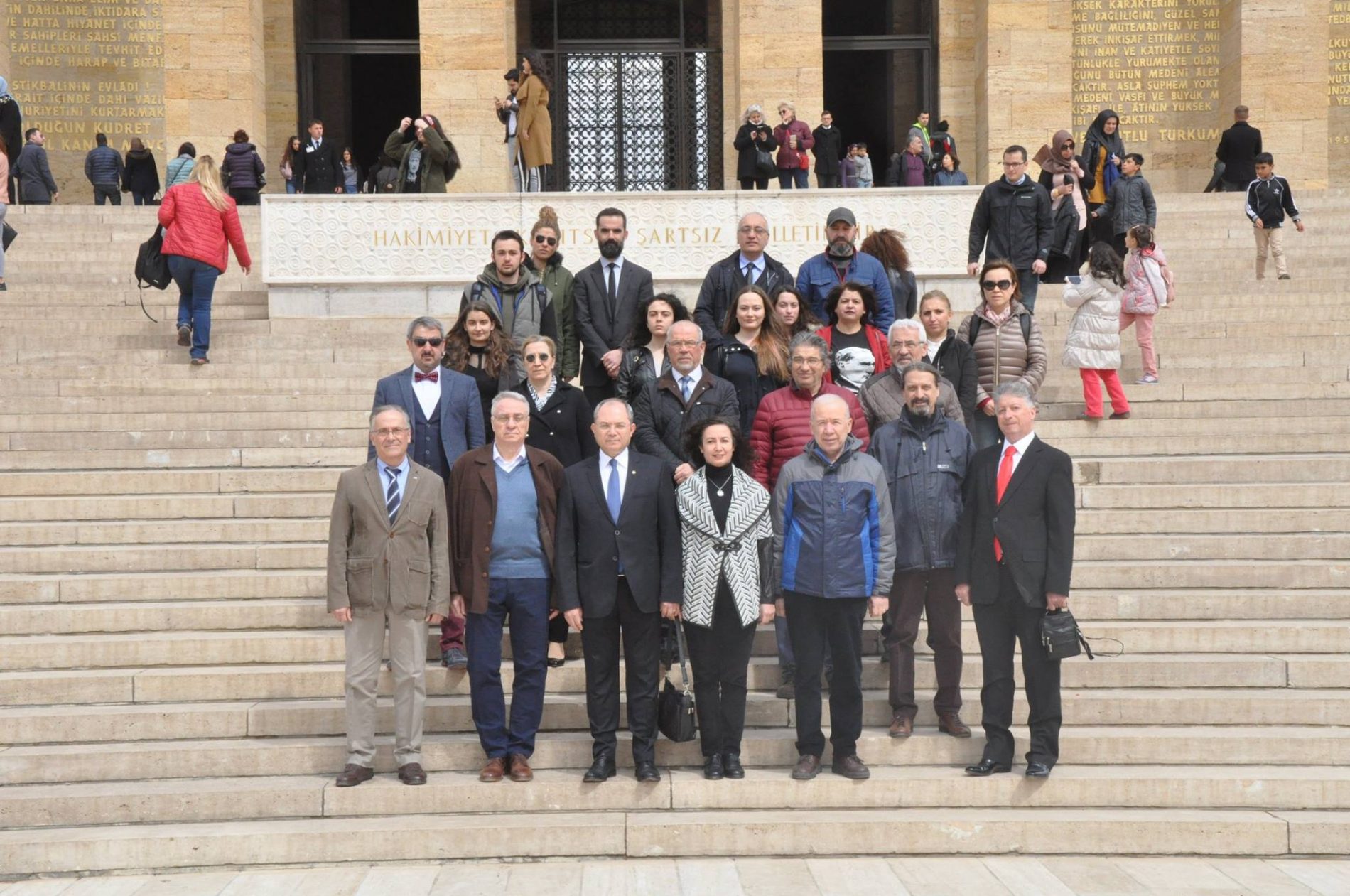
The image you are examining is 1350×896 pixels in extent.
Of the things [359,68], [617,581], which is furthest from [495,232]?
[359,68]

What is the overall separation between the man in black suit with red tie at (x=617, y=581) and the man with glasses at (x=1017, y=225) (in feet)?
17.5

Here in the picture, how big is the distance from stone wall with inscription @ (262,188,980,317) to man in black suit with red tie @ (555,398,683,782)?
8258 mm

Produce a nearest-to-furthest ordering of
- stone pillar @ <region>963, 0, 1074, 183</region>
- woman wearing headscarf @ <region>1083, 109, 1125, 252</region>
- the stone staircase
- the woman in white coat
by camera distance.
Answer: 1. the stone staircase
2. the woman in white coat
3. woman wearing headscarf @ <region>1083, 109, 1125, 252</region>
4. stone pillar @ <region>963, 0, 1074, 183</region>

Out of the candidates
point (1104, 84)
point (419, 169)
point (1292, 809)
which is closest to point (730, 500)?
point (1292, 809)

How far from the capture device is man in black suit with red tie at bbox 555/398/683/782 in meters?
6.97

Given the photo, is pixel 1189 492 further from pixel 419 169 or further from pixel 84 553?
pixel 419 169

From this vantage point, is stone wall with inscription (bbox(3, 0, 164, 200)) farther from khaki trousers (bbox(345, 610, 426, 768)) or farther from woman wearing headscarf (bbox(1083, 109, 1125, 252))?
khaki trousers (bbox(345, 610, 426, 768))

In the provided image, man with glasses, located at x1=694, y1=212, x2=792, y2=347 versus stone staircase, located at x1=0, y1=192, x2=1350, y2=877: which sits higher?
man with glasses, located at x1=694, y1=212, x2=792, y2=347

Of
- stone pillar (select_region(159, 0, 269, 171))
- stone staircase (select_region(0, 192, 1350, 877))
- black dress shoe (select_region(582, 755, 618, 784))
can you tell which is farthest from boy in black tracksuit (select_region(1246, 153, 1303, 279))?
stone pillar (select_region(159, 0, 269, 171))

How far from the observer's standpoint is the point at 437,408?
25.9 feet

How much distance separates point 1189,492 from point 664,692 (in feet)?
13.7

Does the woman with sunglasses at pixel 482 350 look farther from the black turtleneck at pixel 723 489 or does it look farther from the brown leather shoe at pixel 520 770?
the brown leather shoe at pixel 520 770

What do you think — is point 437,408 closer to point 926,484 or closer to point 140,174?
point 926,484

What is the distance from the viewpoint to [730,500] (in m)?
7.04
